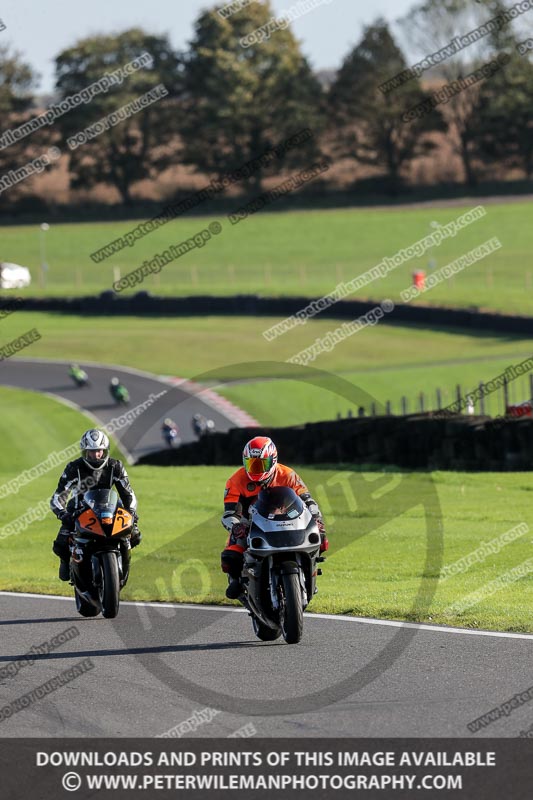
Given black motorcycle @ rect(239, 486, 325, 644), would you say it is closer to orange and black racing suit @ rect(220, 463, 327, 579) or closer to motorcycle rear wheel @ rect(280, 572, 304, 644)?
motorcycle rear wheel @ rect(280, 572, 304, 644)

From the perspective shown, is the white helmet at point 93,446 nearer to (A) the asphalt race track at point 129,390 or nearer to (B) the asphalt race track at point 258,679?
(B) the asphalt race track at point 258,679

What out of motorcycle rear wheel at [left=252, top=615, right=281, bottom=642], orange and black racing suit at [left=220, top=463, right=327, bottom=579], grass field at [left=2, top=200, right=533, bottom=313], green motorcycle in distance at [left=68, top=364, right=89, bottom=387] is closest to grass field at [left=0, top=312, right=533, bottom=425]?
green motorcycle in distance at [left=68, top=364, right=89, bottom=387]

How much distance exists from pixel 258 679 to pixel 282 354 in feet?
133

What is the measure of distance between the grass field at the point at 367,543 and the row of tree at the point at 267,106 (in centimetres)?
7305

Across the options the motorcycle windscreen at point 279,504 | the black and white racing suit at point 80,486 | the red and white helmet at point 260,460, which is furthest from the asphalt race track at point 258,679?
A: the red and white helmet at point 260,460

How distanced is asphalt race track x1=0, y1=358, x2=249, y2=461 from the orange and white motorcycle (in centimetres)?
2323

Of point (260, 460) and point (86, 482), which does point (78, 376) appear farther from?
point (260, 460)

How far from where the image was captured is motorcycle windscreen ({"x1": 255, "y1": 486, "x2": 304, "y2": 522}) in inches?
406

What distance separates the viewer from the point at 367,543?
16641mm

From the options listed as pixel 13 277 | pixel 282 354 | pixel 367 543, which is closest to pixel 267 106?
pixel 13 277

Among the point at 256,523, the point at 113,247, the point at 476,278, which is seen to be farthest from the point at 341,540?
the point at 113,247

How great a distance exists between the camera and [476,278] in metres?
73.5
